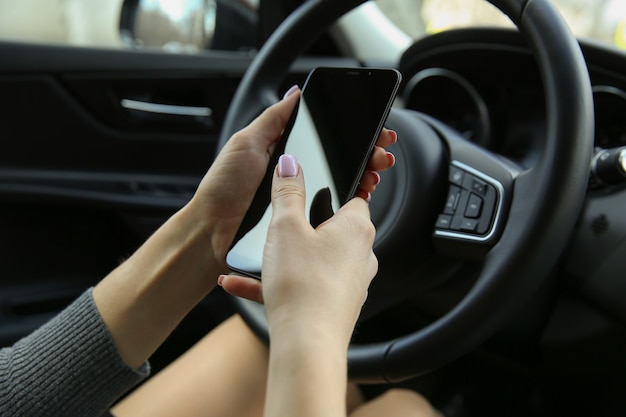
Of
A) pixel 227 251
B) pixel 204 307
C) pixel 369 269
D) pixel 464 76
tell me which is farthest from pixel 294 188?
pixel 204 307

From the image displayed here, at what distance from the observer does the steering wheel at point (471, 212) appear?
22.0 inches

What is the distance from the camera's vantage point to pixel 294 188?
52cm

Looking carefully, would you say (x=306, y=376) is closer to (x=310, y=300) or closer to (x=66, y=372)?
(x=310, y=300)

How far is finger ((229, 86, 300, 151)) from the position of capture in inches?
27.9

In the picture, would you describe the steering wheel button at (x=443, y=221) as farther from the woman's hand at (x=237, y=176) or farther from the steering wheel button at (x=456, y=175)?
the woman's hand at (x=237, y=176)

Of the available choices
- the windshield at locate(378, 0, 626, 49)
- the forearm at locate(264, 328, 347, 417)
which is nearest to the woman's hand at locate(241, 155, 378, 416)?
the forearm at locate(264, 328, 347, 417)

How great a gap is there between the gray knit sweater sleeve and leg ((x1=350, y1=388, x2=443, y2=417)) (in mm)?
286

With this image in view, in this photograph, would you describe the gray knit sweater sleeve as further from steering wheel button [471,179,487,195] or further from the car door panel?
the car door panel

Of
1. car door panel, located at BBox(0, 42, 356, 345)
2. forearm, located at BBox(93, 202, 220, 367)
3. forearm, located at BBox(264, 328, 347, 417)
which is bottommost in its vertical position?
car door panel, located at BBox(0, 42, 356, 345)

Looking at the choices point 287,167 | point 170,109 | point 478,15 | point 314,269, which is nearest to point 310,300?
point 314,269

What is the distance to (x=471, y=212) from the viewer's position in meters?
0.65

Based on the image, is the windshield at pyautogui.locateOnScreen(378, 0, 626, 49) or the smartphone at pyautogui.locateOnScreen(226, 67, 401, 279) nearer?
the smartphone at pyautogui.locateOnScreen(226, 67, 401, 279)

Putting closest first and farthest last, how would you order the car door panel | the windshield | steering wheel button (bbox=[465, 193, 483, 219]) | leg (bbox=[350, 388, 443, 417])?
1. steering wheel button (bbox=[465, 193, 483, 219])
2. leg (bbox=[350, 388, 443, 417])
3. the windshield
4. the car door panel

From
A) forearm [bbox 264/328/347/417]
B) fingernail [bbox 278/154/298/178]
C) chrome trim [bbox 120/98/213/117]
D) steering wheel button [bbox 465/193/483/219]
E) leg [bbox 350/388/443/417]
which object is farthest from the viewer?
chrome trim [bbox 120/98/213/117]
